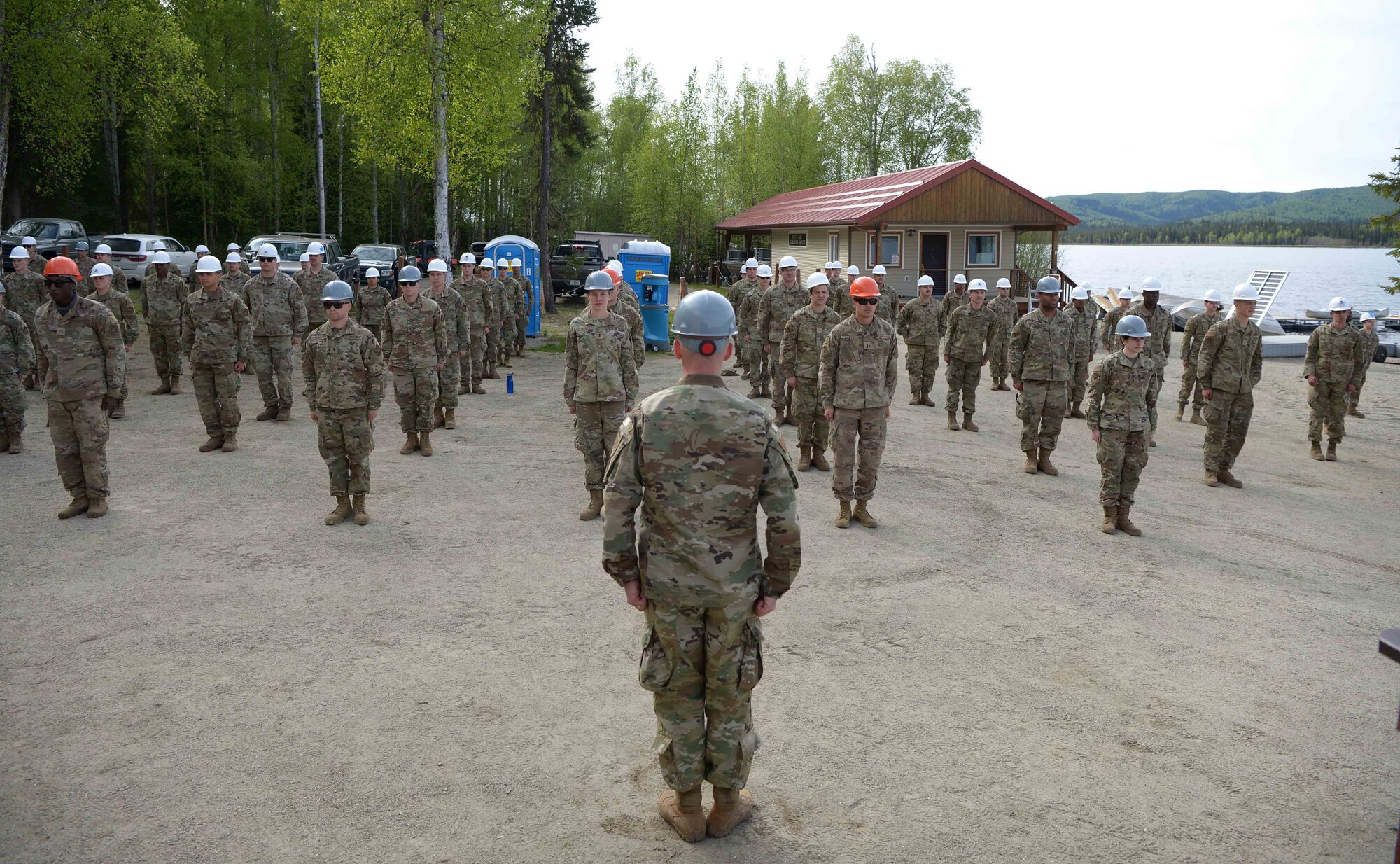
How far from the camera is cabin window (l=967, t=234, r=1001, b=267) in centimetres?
3256

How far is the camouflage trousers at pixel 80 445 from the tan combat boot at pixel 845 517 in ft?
21.8

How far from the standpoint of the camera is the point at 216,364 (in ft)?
35.9

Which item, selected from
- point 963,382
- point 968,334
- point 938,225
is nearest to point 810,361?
point 963,382

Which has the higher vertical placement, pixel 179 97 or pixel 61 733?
pixel 179 97

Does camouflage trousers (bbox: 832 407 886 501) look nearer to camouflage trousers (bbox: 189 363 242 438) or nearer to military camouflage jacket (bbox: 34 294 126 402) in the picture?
military camouflage jacket (bbox: 34 294 126 402)

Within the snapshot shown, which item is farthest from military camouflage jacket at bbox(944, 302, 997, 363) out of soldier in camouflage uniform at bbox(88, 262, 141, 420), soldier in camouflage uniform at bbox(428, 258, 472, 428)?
soldier in camouflage uniform at bbox(88, 262, 141, 420)

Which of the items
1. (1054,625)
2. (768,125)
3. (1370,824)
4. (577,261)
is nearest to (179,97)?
(577,261)

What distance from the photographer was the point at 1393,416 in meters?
16.6

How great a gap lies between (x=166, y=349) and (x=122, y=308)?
1.01 m

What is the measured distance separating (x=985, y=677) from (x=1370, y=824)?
191 centimetres

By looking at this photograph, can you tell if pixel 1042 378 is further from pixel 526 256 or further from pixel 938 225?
pixel 938 225

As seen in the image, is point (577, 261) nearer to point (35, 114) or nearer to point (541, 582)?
point (35, 114)

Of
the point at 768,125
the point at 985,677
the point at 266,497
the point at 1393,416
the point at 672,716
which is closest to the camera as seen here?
the point at 672,716

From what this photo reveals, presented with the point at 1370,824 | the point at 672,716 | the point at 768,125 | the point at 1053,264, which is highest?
the point at 768,125
